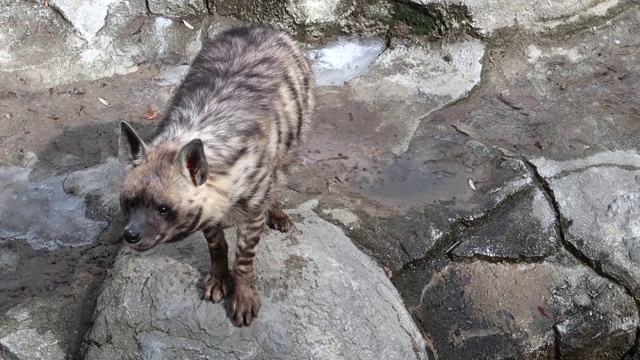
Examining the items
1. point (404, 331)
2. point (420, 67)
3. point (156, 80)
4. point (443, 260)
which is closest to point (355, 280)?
point (404, 331)

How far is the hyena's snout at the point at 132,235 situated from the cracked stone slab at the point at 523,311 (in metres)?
1.90

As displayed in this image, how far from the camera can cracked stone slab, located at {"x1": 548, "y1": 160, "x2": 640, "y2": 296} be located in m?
4.98

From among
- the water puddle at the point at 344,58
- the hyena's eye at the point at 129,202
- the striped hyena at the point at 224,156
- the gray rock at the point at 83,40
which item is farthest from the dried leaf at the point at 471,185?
the gray rock at the point at 83,40

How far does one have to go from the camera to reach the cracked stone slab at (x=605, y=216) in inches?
196

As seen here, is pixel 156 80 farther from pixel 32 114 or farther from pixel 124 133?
pixel 124 133

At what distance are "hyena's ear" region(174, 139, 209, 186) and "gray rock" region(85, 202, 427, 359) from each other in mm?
731

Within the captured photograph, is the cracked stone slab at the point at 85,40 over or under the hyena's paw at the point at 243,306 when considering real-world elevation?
under

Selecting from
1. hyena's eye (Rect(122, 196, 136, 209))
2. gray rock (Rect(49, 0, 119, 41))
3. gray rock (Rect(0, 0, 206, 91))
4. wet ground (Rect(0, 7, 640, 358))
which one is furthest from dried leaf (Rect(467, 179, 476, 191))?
gray rock (Rect(49, 0, 119, 41))

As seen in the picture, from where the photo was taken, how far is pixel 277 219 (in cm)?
461

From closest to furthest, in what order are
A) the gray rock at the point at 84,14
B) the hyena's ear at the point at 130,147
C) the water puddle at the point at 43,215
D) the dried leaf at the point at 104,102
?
the hyena's ear at the point at 130,147, the water puddle at the point at 43,215, the dried leaf at the point at 104,102, the gray rock at the point at 84,14

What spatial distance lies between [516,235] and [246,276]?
1.94 m

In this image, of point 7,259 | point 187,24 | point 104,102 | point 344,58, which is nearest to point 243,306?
point 7,259

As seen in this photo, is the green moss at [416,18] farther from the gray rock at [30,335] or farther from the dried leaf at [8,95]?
the gray rock at [30,335]

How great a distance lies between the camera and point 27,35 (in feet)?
22.6
